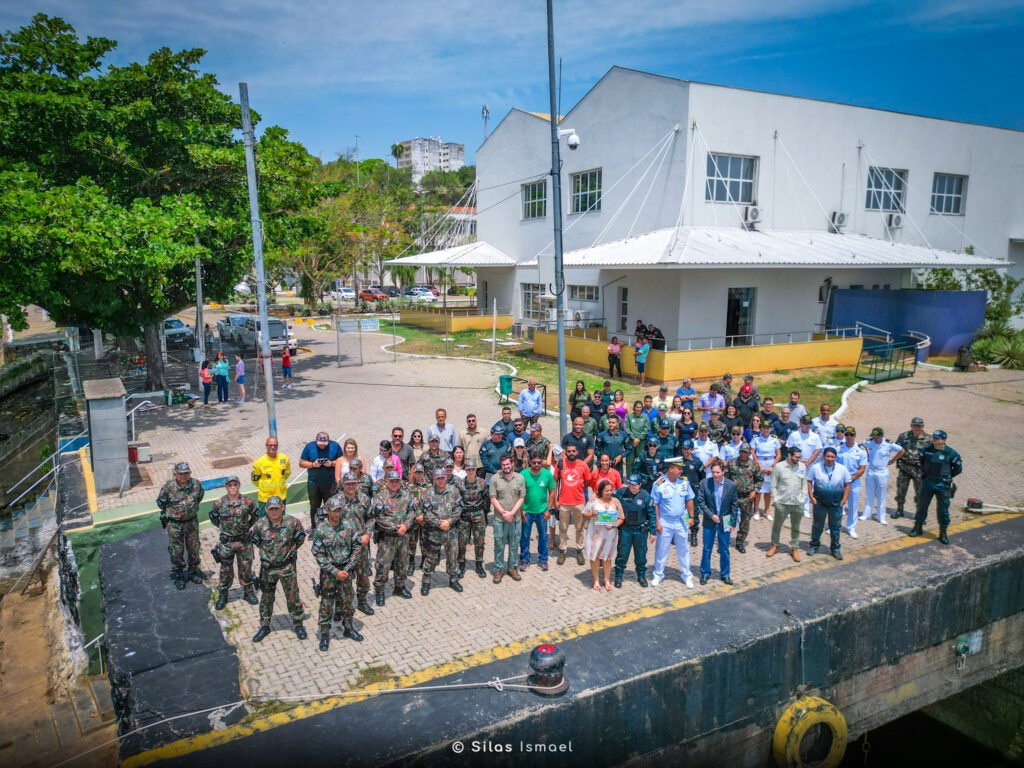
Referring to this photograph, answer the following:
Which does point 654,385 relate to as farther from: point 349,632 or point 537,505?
point 349,632

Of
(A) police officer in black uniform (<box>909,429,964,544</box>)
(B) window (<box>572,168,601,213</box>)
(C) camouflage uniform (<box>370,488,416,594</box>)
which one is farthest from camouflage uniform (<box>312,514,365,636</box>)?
(B) window (<box>572,168,601,213</box>)

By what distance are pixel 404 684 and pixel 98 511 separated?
7.35m

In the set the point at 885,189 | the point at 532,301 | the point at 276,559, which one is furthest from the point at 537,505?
the point at 885,189

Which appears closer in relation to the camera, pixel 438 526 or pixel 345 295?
pixel 438 526

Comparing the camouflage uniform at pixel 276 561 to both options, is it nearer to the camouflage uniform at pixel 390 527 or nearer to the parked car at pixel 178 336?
the camouflage uniform at pixel 390 527

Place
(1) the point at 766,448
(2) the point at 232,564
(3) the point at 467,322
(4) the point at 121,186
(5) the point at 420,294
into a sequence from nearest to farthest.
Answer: (2) the point at 232,564, (1) the point at 766,448, (4) the point at 121,186, (3) the point at 467,322, (5) the point at 420,294

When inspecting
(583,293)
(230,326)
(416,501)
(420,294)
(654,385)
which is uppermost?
(583,293)

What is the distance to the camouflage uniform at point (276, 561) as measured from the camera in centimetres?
713

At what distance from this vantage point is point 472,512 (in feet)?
27.8

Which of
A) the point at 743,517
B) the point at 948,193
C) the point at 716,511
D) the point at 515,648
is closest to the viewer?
the point at 515,648

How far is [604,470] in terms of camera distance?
8539 millimetres

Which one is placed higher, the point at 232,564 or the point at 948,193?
the point at 948,193

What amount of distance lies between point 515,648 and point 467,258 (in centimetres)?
2811

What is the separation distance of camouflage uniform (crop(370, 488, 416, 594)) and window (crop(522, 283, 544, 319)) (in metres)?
24.6
